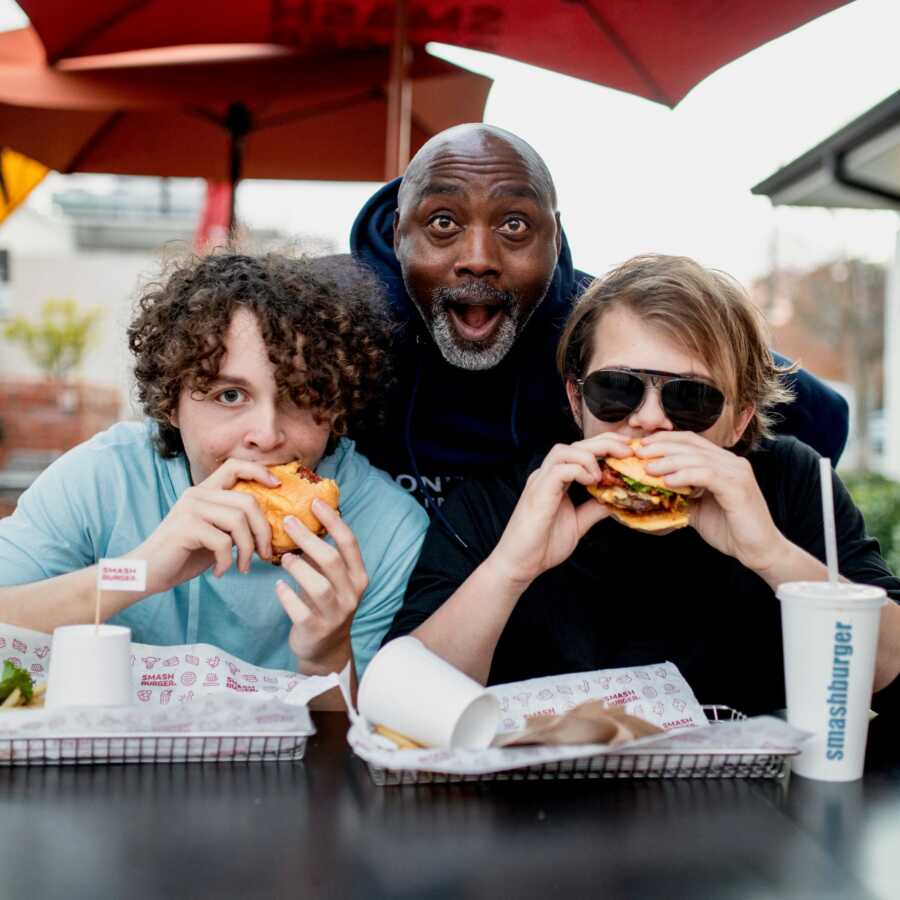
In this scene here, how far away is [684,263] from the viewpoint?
89.1 inches

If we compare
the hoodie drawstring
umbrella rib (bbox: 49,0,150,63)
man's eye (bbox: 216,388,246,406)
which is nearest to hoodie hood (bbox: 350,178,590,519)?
the hoodie drawstring

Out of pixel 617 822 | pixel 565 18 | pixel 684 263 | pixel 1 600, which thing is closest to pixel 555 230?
pixel 684 263

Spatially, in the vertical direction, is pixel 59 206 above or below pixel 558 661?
above

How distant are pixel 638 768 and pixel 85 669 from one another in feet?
2.67

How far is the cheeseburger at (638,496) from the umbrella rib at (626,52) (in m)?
3.10

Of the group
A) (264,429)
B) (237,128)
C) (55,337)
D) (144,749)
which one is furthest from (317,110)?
(55,337)

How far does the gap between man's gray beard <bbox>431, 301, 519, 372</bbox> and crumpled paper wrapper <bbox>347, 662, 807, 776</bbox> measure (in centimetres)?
121

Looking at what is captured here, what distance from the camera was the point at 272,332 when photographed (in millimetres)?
2096

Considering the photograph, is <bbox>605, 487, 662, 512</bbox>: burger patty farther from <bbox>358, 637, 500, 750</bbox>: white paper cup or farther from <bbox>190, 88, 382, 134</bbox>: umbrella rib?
<bbox>190, 88, 382, 134</bbox>: umbrella rib

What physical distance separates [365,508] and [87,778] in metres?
1.07

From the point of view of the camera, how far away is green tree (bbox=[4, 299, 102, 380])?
19109mm

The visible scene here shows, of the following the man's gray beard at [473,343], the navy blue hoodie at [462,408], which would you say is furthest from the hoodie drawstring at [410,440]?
the man's gray beard at [473,343]

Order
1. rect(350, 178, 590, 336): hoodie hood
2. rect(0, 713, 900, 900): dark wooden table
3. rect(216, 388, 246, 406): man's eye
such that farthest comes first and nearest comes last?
rect(350, 178, 590, 336): hoodie hood → rect(216, 388, 246, 406): man's eye → rect(0, 713, 900, 900): dark wooden table

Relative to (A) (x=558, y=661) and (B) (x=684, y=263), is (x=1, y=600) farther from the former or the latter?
(B) (x=684, y=263)
